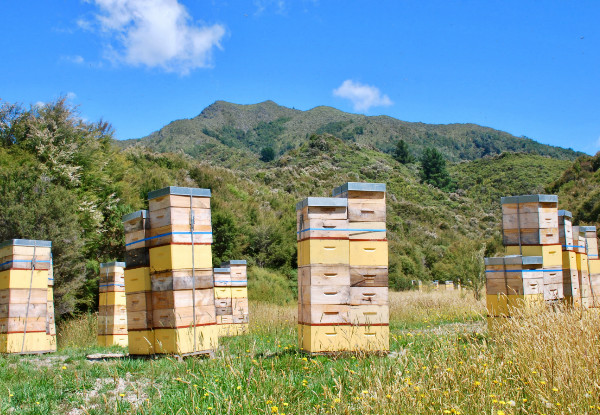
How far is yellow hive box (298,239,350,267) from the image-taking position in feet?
22.6

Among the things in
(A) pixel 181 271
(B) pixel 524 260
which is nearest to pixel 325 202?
(A) pixel 181 271

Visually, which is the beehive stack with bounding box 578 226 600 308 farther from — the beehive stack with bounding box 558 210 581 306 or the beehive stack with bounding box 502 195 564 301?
the beehive stack with bounding box 502 195 564 301

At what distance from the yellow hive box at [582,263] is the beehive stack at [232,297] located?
7437mm

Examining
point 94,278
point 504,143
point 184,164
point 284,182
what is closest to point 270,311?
point 94,278

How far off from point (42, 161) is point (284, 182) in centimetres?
3134

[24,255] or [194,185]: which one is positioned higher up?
[194,185]

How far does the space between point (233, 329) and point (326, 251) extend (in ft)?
21.1

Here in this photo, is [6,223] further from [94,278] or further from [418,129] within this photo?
[418,129]

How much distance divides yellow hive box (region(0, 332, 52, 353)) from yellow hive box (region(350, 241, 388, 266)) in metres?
7.02

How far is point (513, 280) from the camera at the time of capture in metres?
8.66

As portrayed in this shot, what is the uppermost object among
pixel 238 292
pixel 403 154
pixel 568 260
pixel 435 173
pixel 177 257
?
pixel 403 154

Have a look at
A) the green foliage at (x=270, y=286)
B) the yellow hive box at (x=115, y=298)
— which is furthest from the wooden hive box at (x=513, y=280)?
the green foliage at (x=270, y=286)

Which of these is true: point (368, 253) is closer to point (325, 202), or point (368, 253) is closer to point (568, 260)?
point (325, 202)

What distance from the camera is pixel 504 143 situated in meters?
105
